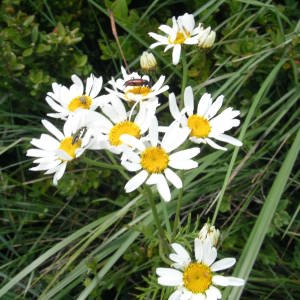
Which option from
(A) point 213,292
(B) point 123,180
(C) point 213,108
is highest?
(C) point 213,108

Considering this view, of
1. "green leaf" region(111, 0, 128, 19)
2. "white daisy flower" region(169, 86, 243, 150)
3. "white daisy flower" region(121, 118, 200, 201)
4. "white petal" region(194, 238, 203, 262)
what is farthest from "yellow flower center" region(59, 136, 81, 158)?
"green leaf" region(111, 0, 128, 19)

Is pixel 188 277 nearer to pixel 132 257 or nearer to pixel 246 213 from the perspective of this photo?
pixel 132 257

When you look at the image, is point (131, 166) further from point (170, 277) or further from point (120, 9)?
point (120, 9)

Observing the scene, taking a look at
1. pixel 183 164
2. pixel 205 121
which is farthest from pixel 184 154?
pixel 205 121

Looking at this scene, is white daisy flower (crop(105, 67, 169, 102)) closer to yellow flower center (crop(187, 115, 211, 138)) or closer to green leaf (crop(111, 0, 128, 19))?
yellow flower center (crop(187, 115, 211, 138))

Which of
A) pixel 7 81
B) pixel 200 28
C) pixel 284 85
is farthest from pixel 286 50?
pixel 7 81

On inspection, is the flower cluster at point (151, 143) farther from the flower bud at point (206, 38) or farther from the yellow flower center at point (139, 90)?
the flower bud at point (206, 38)
